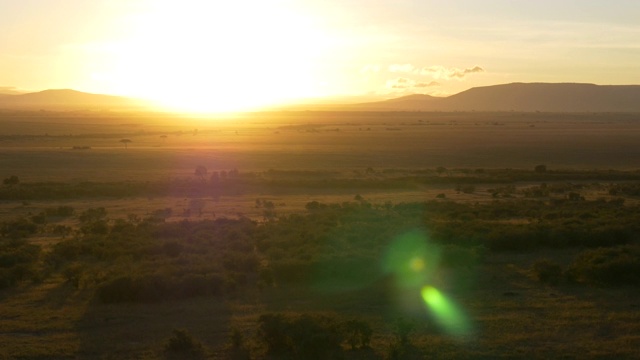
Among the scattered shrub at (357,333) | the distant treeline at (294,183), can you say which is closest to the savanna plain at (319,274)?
the scattered shrub at (357,333)

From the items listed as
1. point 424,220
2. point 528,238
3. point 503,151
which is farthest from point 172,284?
point 503,151

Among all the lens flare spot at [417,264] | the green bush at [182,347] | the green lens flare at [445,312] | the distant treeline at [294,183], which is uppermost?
the green bush at [182,347]

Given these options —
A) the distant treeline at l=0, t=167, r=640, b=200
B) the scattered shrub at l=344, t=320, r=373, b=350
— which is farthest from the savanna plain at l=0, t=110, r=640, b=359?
the distant treeline at l=0, t=167, r=640, b=200

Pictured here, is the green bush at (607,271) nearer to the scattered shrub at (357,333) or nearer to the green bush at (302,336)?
the scattered shrub at (357,333)

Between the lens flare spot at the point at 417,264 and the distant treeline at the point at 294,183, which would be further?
the distant treeline at the point at 294,183

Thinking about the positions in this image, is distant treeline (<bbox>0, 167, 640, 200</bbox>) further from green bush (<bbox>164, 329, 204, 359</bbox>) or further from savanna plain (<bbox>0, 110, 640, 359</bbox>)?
green bush (<bbox>164, 329, 204, 359</bbox>)

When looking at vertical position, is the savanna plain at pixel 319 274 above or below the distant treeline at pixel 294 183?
above

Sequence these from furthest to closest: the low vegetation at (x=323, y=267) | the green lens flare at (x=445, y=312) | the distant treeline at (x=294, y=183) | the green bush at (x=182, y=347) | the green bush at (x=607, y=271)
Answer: the distant treeline at (x=294, y=183)
the green bush at (x=607, y=271)
the green lens flare at (x=445, y=312)
the low vegetation at (x=323, y=267)
the green bush at (x=182, y=347)

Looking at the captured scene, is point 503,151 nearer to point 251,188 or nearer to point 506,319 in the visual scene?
Answer: point 251,188

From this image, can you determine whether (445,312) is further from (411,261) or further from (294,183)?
(294,183)

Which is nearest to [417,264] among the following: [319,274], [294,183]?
[319,274]
